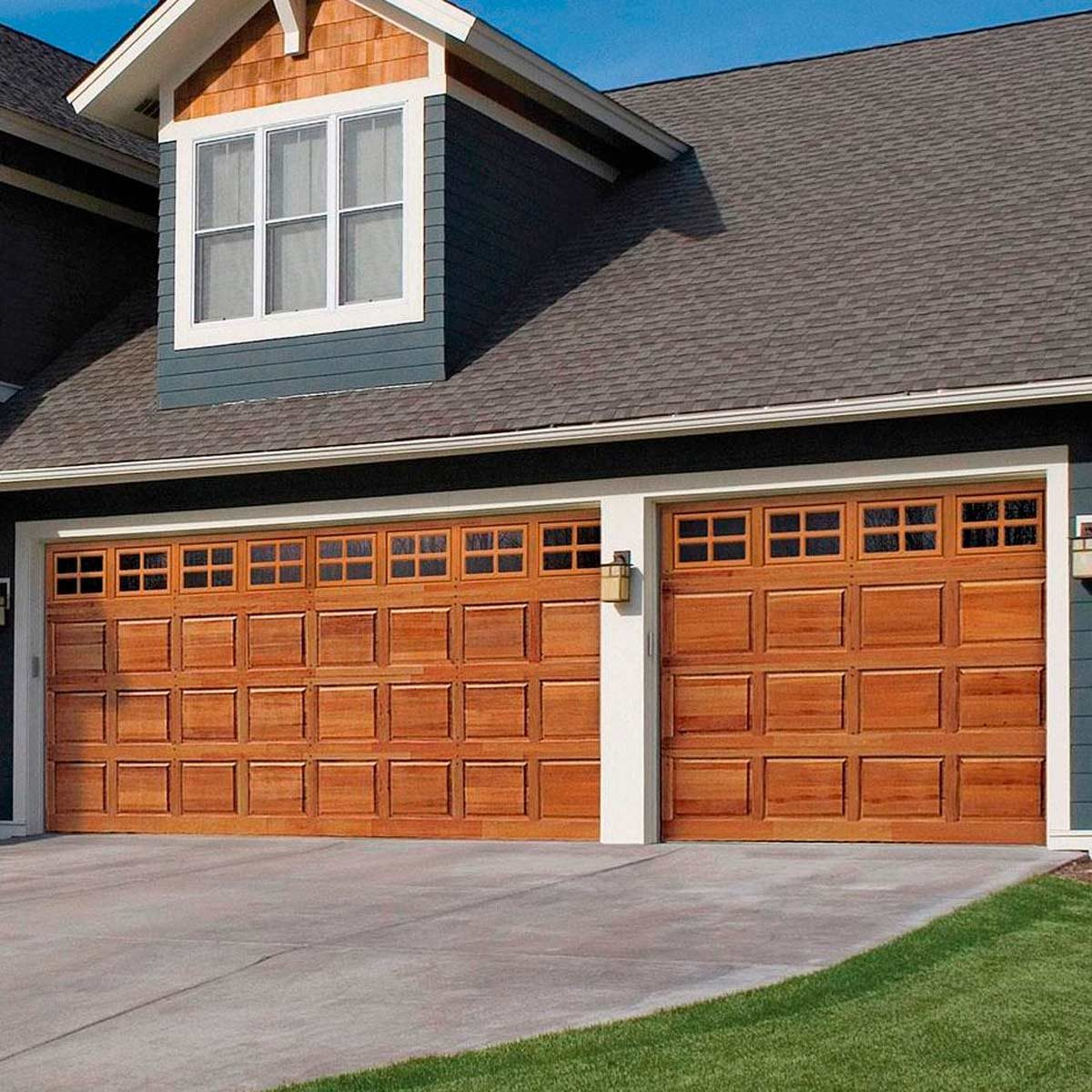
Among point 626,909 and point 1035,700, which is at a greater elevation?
point 1035,700

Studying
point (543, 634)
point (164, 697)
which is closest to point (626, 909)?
point (543, 634)

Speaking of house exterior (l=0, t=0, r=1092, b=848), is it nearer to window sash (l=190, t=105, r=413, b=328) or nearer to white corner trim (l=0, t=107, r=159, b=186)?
window sash (l=190, t=105, r=413, b=328)

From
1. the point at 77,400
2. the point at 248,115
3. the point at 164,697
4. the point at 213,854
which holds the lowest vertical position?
the point at 213,854

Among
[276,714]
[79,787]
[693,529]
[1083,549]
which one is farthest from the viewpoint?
[79,787]

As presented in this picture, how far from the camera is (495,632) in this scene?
43.7 ft

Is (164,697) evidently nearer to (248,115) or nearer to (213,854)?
(213,854)

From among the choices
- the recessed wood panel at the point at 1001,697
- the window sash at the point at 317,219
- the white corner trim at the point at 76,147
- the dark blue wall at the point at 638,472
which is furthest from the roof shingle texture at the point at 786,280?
the recessed wood panel at the point at 1001,697

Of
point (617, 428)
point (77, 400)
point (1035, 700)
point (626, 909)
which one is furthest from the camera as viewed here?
point (77, 400)

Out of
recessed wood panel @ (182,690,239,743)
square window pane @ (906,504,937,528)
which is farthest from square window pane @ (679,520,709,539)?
recessed wood panel @ (182,690,239,743)

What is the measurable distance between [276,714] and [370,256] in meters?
3.54

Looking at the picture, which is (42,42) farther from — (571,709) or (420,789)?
(571,709)

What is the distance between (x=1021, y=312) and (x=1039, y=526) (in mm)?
1392

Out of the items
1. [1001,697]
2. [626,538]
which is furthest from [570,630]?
[1001,697]

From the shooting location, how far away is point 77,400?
50.9 feet
